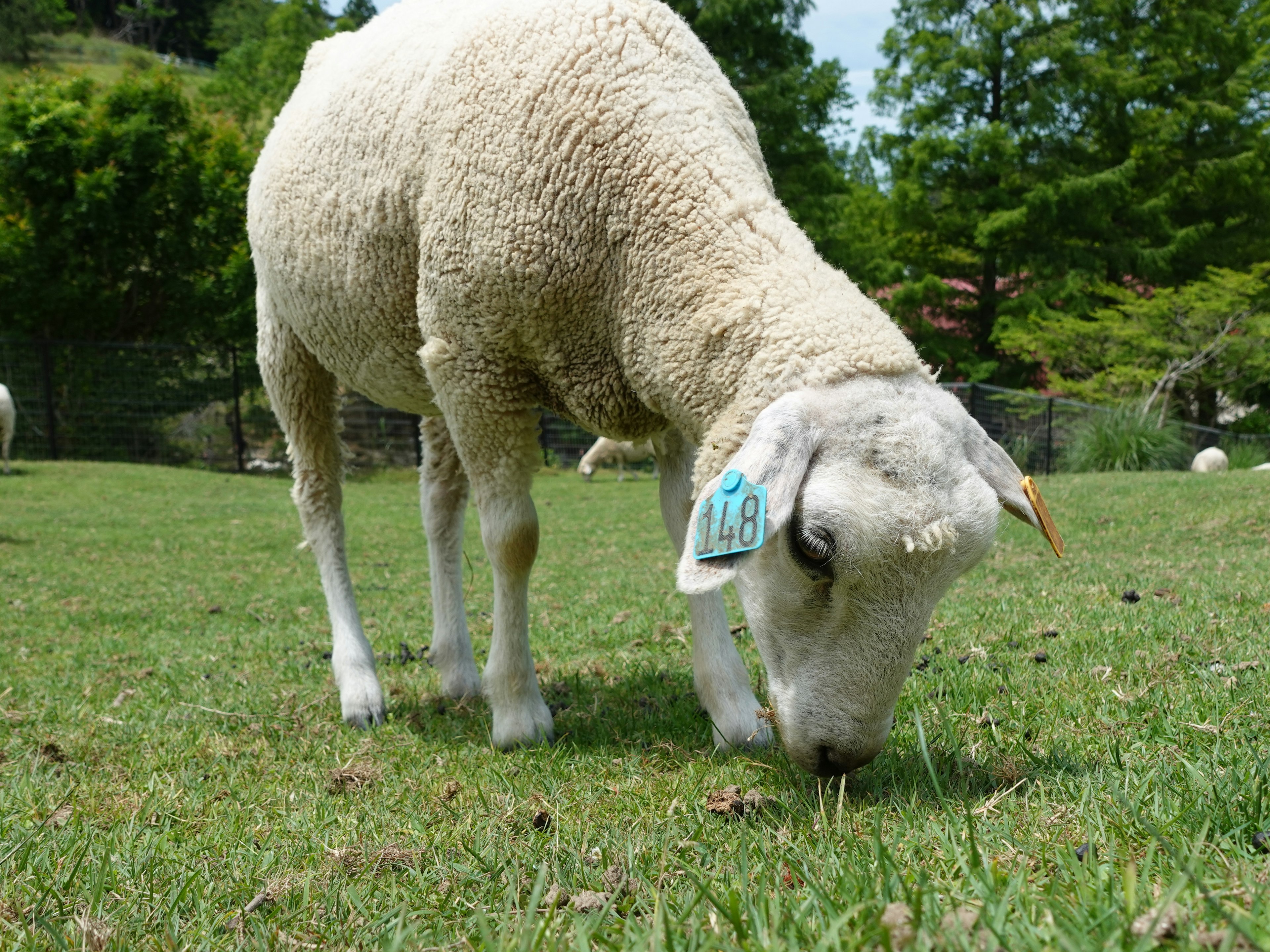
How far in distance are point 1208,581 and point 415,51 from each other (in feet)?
14.6

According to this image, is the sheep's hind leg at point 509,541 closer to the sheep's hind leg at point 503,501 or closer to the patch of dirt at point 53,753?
the sheep's hind leg at point 503,501

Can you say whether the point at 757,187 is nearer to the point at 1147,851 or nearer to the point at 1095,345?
the point at 1147,851

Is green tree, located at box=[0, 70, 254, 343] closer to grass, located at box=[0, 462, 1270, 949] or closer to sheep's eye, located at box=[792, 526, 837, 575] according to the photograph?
grass, located at box=[0, 462, 1270, 949]

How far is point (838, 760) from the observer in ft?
7.59

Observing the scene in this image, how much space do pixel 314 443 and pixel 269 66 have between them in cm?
4632

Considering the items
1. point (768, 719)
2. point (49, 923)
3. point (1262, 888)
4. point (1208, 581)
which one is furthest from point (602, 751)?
point (1208, 581)

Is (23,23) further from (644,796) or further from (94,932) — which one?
(94,932)

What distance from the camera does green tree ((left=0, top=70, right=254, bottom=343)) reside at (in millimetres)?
20016

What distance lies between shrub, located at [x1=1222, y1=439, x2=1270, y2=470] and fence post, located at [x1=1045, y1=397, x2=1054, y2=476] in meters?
3.04

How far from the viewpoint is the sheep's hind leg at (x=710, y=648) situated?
318 cm

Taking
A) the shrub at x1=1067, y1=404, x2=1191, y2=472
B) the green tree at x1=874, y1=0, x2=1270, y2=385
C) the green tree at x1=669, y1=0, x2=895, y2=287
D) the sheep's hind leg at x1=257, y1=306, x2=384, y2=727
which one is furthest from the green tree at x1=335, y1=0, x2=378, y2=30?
the sheep's hind leg at x1=257, y1=306, x2=384, y2=727

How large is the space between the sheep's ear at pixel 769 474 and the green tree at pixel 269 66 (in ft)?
105

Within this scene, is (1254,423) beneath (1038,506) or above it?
beneath

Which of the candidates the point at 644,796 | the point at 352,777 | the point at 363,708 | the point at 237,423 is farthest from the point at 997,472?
the point at 237,423
